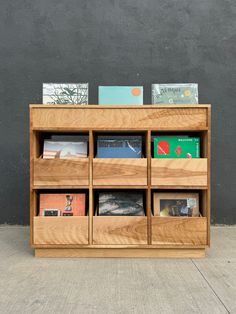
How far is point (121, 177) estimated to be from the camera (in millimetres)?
3045

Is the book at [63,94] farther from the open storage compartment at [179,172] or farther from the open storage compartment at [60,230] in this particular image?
the open storage compartment at [60,230]

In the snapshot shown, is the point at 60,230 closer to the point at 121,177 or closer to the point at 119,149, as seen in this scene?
the point at 121,177

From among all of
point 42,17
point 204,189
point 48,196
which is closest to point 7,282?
point 48,196

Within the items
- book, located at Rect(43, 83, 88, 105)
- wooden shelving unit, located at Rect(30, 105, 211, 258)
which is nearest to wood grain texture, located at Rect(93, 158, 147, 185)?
wooden shelving unit, located at Rect(30, 105, 211, 258)

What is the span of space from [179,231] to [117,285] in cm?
83

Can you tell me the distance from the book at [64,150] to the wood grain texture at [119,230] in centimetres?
61

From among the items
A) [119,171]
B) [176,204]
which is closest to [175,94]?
[119,171]

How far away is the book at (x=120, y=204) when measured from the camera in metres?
3.13

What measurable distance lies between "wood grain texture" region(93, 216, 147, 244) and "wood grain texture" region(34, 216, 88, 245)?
13 centimetres

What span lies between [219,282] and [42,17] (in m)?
3.70

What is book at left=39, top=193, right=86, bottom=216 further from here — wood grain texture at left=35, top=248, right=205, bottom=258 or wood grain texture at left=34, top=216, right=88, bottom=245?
wood grain texture at left=35, top=248, right=205, bottom=258

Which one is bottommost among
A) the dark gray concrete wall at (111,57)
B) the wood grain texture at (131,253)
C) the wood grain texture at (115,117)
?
the wood grain texture at (131,253)

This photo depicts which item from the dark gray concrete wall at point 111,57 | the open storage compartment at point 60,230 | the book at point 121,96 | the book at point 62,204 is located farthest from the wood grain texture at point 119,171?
the dark gray concrete wall at point 111,57

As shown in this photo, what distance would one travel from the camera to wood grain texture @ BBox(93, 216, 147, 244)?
9.93 feet
